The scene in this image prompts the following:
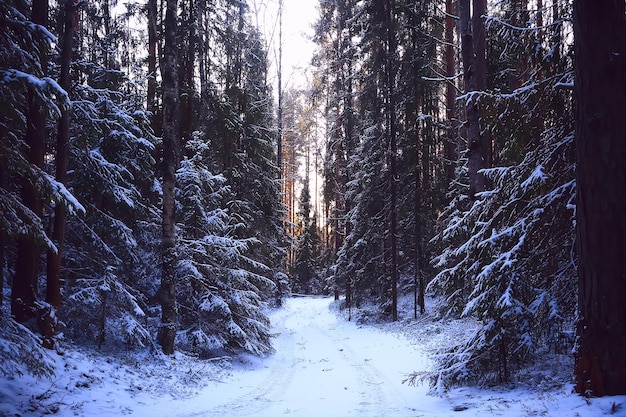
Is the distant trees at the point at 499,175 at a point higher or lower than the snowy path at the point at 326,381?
higher

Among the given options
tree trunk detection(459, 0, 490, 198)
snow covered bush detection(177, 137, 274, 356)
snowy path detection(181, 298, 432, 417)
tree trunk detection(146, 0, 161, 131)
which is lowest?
snowy path detection(181, 298, 432, 417)

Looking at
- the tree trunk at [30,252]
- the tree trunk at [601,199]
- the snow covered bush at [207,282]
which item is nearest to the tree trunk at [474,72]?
the tree trunk at [601,199]

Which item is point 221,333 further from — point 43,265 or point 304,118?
point 304,118

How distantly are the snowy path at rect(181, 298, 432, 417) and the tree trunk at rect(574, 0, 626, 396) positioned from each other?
258 cm

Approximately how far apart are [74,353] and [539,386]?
7.99m

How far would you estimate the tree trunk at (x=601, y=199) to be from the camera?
14.4 ft

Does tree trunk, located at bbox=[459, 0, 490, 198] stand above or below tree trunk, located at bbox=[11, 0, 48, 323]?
above

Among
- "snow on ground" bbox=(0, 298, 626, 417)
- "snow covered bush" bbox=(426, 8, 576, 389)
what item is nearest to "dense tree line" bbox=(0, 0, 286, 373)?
"snow on ground" bbox=(0, 298, 626, 417)

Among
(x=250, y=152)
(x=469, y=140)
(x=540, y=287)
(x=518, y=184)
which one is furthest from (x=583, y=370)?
(x=250, y=152)

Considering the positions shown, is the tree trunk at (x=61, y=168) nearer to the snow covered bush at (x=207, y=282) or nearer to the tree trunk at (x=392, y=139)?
the snow covered bush at (x=207, y=282)

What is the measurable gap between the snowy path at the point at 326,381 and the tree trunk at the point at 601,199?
258 centimetres

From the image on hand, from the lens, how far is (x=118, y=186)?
356 inches

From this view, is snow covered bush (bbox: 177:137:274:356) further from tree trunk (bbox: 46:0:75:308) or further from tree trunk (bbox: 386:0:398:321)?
tree trunk (bbox: 386:0:398:321)

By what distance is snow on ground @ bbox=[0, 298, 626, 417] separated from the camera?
5.21 m
